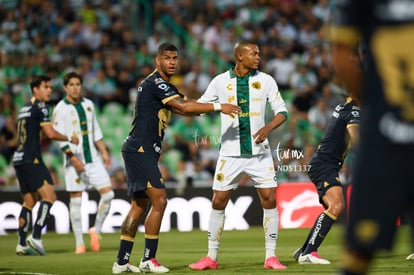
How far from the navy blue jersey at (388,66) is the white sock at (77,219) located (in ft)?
31.3

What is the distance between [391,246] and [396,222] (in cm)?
12

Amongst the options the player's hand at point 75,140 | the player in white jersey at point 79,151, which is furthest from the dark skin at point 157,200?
the player's hand at point 75,140

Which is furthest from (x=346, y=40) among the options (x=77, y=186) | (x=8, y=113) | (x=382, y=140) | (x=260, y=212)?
(x=8, y=113)

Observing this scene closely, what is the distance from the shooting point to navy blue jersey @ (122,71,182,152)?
10.1 metres

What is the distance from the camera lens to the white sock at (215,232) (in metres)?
10.6

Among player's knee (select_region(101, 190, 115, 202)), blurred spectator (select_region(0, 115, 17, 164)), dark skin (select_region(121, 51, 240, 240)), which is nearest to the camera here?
dark skin (select_region(121, 51, 240, 240))

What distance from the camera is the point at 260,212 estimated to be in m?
17.7

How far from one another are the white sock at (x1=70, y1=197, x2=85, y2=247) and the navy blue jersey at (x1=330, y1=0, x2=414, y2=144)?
9555 mm

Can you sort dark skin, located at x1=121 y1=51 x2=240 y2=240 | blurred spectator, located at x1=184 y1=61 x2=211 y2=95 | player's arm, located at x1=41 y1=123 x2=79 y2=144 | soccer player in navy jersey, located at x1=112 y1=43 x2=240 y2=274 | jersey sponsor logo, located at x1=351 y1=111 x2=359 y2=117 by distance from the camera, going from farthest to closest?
blurred spectator, located at x1=184 y1=61 x2=211 y2=95 → player's arm, located at x1=41 y1=123 x2=79 y2=144 → jersey sponsor logo, located at x1=351 y1=111 x2=359 y2=117 → soccer player in navy jersey, located at x1=112 y1=43 x2=240 y2=274 → dark skin, located at x1=121 y1=51 x2=240 y2=240

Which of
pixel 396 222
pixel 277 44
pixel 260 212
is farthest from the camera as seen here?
pixel 277 44

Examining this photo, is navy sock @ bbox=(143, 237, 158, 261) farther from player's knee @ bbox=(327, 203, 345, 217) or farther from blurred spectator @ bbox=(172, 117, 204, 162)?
blurred spectator @ bbox=(172, 117, 204, 162)

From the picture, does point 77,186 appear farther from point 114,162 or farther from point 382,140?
point 382,140

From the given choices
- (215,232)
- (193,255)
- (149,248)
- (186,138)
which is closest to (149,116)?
(149,248)

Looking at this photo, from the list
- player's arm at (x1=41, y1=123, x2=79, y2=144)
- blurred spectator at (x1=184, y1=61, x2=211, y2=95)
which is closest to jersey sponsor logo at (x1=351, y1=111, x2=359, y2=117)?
player's arm at (x1=41, y1=123, x2=79, y2=144)
